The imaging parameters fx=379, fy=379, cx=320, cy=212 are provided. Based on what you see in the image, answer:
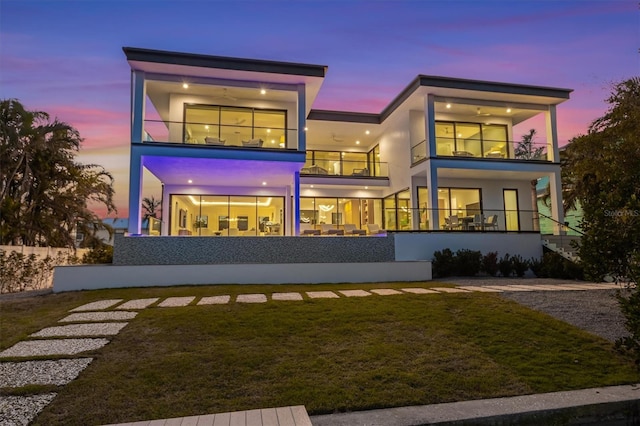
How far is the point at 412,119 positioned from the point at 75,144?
15253 millimetres

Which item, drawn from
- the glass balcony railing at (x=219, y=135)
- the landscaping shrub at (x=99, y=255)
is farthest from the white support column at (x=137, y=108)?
the landscaping shrub at (x=99, y=255)

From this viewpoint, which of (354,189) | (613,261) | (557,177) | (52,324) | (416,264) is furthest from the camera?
(354,189)

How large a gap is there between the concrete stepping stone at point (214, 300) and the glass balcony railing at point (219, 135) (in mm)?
7111

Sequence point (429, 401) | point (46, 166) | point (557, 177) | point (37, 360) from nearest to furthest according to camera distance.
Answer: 1. point (429, 401)
2. point (37, 360)
3. point (46, 166)
4. point (557, 177)

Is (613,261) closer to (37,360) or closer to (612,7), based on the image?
(37,360)

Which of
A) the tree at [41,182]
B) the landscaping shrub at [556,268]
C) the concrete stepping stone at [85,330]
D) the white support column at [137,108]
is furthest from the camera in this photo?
the tree at [41,182]

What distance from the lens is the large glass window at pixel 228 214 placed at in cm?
1828

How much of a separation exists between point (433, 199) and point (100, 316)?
13034mm

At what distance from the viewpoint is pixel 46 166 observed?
15.0 meters

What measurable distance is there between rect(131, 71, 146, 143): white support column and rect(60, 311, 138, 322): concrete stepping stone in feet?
25.8

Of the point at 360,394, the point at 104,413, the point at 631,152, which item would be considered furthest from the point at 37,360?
the point at 631,152

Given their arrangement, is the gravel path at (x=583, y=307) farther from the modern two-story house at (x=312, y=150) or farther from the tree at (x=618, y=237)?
the modern two-story house at (x=312, y=150)

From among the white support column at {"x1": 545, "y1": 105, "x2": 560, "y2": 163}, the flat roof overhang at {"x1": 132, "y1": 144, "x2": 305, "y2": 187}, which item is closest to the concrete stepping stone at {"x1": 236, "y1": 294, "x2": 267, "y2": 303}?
the flat roof overhang at {"x1": 132, "y1": 144, "x2": 305, "y2": 187}

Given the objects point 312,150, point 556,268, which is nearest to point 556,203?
point 556,268
